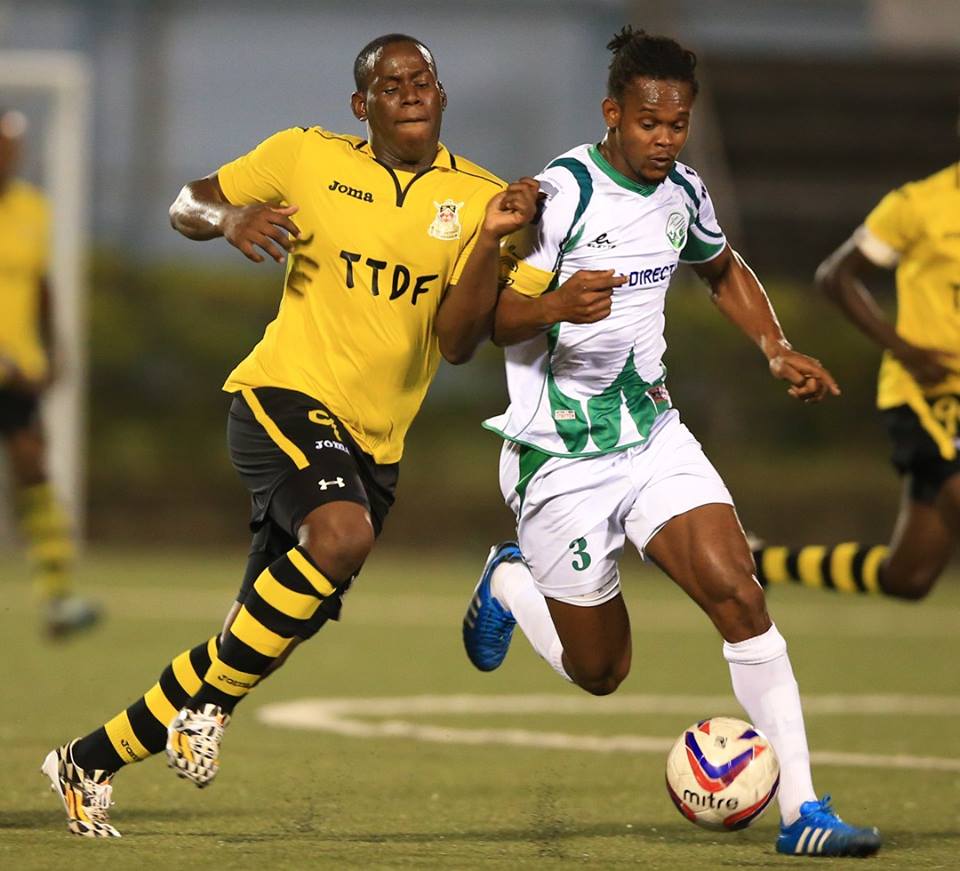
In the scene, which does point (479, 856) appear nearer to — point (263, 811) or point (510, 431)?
point (263, 811)

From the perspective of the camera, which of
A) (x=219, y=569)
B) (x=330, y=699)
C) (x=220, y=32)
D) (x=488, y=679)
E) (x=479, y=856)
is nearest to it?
(x=479, y=856)

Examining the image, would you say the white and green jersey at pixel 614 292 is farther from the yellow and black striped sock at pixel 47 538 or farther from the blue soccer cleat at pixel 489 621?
the yellow and black striped sock at pixel 47 538

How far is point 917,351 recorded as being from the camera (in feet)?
25.8

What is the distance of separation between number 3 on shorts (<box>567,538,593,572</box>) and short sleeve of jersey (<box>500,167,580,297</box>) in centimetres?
78

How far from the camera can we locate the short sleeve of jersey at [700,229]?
230 inches

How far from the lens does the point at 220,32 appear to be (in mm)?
18672

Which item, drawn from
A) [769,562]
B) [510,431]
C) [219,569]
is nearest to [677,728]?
[769,562]

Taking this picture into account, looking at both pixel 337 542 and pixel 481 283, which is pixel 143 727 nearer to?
pixel 337 542

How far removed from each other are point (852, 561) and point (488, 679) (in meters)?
2.00

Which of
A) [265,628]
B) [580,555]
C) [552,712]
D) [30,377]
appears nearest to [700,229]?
[580,555]

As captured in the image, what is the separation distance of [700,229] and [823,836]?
69.6 inches

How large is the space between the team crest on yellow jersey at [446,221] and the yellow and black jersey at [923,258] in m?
Answer: 2.82

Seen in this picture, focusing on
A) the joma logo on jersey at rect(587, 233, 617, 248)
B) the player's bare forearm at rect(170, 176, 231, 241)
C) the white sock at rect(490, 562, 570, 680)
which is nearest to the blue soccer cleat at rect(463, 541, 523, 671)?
the white sock at rect(490, 562, 570, 680)

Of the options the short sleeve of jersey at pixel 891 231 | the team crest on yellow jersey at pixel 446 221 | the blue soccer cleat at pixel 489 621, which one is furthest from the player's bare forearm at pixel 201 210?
the short sleeve of jersey at pixel 891 231
